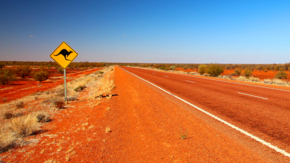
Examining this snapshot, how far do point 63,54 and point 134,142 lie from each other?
5.70m

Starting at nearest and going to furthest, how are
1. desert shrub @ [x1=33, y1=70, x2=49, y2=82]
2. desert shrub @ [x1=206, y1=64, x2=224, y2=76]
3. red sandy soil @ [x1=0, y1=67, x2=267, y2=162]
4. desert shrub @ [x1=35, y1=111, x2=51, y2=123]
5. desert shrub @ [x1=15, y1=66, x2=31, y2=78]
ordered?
red sandy soil @ [x1=0, y1=67, x2=267, y2=162], desert shrub @ [x1=35, y1=111, x2=51, y2=123], desert shrub @ [x1=33, y1=70, x2=49, y2=82], desert shrub @ [x1=206, y1=64, x2=224, y2=76], desert shrub @ [x1=15, y1=66, x2=31, y2=78]

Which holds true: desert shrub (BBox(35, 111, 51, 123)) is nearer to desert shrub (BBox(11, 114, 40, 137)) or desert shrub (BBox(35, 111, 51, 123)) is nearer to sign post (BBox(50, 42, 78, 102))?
desert shrub (BBox(11, 114, 40, 137))

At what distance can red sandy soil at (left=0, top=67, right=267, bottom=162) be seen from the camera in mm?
2814

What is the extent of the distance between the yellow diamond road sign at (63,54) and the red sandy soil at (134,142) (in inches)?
113

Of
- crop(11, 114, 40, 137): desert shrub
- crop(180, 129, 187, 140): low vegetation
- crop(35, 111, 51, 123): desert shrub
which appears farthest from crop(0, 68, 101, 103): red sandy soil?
crop(180, 129, 187, 140): low vegetation

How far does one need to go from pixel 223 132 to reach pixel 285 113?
127 inches

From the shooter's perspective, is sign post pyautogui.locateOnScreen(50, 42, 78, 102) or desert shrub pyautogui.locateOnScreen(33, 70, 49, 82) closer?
sign post pyautogui.locateOnScreen(50, 42, 78, 102)

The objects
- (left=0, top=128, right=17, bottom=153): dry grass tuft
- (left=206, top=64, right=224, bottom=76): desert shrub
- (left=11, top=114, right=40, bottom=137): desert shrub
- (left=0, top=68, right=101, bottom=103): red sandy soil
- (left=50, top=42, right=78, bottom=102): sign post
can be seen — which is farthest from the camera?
(left=206, top=64, right=224, bottom=76): desert shrub

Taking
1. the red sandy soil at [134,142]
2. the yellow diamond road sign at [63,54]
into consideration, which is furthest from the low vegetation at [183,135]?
the yellow diamond road sign at [63,54]

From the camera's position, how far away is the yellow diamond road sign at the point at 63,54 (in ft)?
21.6

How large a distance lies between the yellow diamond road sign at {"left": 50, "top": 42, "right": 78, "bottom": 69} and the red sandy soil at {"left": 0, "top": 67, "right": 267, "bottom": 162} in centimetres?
287

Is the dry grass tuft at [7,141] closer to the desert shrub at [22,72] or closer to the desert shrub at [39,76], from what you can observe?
the desert shrub at [39,76]

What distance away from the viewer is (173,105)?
6.29m

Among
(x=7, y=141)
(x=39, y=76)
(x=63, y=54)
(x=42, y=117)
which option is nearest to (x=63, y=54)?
(x=63, y=54)
